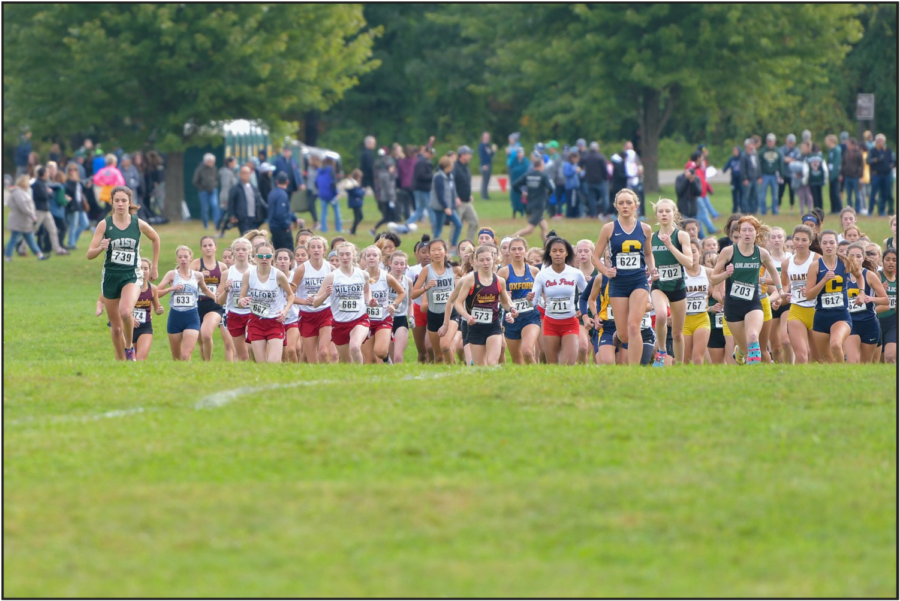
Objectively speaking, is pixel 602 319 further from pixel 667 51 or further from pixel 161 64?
pixel 667 51

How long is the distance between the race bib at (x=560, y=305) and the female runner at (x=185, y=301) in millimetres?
4271

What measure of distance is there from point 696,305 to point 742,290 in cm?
78

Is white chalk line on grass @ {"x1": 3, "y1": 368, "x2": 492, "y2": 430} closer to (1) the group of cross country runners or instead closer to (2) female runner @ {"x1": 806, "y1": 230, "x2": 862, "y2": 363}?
(1) the group of cross country runners

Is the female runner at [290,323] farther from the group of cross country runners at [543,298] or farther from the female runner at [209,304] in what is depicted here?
the female runner at [209,304]

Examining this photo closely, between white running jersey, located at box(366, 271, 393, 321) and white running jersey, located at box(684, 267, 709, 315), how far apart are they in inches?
136

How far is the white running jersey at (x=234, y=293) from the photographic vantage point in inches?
620

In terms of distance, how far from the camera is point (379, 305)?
51.0 feet

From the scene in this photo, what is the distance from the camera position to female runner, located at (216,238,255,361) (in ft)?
51.8

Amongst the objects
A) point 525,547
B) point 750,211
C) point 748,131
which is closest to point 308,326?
point 525,547

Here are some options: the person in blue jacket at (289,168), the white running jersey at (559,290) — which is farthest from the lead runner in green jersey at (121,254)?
the person in blue jacket at (289,168)

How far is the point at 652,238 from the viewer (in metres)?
14.3

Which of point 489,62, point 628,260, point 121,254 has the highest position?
point 489,62

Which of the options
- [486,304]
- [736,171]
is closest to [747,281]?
[486,304]

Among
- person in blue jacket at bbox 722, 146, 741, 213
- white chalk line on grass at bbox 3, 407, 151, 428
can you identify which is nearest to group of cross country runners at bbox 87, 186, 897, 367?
white chalk line on grass at bbox 3, 407, 151, 428
